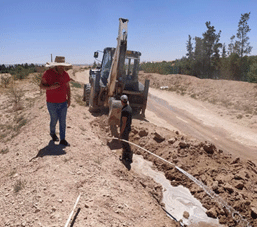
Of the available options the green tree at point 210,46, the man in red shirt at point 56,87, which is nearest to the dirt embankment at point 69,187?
the man in red shirt at point 56,87

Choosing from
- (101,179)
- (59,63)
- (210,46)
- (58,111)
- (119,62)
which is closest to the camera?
(101,179)

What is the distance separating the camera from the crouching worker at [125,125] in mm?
6160

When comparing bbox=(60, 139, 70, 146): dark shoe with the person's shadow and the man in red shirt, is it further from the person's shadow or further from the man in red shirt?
the man in red shirt

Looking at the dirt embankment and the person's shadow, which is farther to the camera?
the person's shadow

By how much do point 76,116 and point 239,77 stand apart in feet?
91.2

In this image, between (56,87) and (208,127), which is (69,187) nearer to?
(56,87)

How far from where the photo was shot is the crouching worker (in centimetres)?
616

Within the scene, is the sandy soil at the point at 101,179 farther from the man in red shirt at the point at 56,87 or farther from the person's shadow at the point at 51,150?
the man in red shirt at the point at 56,87

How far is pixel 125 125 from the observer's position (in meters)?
6.28

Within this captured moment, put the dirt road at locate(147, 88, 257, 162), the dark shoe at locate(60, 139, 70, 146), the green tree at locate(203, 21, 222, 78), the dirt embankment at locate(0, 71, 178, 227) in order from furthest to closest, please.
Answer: the green tree at locate(203, 21, 222, 78) < the dirt road at locate(147, 88, 257, 162) < the dark shoe at locate(60, 139, 70, 146) < the dirt embankment at locate(0, 71, 178, 227)

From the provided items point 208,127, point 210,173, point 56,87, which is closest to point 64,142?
point 56,87

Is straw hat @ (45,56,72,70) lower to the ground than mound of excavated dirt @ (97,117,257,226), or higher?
higher

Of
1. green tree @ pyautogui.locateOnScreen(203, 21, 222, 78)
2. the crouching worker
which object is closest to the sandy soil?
the crouching worker

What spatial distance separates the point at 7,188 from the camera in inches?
156
